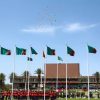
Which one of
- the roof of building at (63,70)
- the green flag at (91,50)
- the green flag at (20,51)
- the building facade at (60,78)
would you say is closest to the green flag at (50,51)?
the green flag at (20,51)

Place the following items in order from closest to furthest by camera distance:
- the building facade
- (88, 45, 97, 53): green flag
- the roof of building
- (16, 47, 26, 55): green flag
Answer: (88, 45, 97, 53): green flag < (16, 47, 26, 55): green flag < the roof of building < the building facade

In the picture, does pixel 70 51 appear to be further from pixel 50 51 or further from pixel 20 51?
pixel 20 51

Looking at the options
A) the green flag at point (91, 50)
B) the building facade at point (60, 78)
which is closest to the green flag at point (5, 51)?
the green flag at point (91, 50)

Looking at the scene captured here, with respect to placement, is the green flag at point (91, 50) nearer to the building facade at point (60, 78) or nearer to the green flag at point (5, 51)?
the green flag at point (5, 51)

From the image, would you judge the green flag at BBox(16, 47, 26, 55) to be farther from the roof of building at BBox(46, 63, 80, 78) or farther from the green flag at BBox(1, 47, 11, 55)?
the roof of building at BBox(46, 63, 80, 78)

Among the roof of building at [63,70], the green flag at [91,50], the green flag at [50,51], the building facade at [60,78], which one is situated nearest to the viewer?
the green flag at [91,50]

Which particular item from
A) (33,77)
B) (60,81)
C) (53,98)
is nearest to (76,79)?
(60,81)

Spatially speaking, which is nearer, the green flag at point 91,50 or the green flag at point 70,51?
the green flag at point 91,50

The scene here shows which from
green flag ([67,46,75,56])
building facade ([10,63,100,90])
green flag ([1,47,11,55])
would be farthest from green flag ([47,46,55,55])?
building facade ([10,63,100,90])

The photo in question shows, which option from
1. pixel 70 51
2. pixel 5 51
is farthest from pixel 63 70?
pixel 70 51

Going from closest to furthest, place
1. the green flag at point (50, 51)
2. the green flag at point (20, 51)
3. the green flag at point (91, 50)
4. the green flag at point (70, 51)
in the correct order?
the green flag at point (91, 50)
the green flag at point (70, 51)
the green flag at point (50, 51)
the green flag at point (20, 51)

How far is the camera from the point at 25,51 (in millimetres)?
47312

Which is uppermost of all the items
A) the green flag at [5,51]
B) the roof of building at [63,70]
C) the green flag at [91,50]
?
the roof of building at [63,70]

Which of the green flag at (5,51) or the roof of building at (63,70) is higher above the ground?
the roof of building at (63,70)
